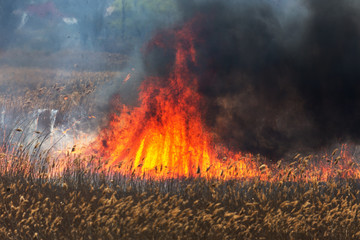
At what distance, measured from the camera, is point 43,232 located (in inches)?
332

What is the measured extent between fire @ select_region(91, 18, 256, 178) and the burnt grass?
196 cm

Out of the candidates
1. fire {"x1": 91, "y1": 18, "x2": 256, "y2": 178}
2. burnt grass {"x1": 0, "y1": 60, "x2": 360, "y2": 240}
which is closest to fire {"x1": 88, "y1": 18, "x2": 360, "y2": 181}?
fire {"x1": 91, "y1": 18, "x2": 256, "y2": 178}

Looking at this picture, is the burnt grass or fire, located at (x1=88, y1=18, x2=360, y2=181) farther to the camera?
fire, located at (x1=88, y1=18, x2=360, y2=181)

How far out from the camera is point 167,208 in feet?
34.0

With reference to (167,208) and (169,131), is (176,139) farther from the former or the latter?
(167,208)

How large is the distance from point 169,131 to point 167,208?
219 inches

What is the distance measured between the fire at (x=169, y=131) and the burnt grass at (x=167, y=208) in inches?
77.2

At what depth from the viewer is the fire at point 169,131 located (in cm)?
1498

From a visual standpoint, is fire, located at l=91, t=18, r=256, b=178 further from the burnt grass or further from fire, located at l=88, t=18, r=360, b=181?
the burnt grass

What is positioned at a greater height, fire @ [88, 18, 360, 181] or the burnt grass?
fire @ [88, 18, 360, 181]

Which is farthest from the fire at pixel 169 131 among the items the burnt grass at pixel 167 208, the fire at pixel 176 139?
the burnt grass at pixel 167 208

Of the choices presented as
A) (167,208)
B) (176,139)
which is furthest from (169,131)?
(167,208)

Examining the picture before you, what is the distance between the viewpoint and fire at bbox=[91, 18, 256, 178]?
15.0m

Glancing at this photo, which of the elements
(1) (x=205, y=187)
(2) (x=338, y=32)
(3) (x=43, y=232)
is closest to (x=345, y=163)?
(2) (x=338, y=32)
